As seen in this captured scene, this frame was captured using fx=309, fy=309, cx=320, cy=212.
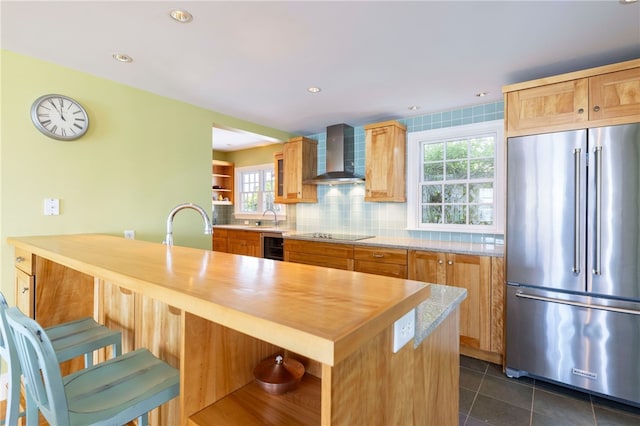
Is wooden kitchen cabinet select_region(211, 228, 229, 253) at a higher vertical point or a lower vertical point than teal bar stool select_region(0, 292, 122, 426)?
higher

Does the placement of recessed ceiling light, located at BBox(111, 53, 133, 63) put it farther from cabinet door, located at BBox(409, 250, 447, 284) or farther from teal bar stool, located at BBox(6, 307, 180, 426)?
cabinet door, located at BBox(409, 250, 447, 284)

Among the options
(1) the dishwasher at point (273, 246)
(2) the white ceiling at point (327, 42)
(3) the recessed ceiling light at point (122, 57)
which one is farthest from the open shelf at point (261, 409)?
(1) the dishwasher at point (273, 246)

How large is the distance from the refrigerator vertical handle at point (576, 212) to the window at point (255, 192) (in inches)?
161

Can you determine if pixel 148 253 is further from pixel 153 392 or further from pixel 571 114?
pixel 571 114

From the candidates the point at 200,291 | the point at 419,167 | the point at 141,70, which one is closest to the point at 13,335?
the point at 200,291

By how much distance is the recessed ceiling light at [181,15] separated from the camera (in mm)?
1696

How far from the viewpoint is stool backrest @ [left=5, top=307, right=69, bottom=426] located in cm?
87

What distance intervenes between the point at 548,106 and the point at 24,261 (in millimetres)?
Result: 3679

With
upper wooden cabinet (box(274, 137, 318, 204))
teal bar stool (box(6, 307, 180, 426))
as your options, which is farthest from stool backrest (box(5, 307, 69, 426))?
upper wooden cabinet (box(274, 137, 318, 204))

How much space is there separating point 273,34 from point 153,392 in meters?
1.95

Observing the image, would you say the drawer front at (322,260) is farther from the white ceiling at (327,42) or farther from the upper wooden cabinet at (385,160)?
the white ceiling at (327,42)

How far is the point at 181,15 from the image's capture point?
1727 mm

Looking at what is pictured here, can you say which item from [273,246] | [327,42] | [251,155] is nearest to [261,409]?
[327,42]

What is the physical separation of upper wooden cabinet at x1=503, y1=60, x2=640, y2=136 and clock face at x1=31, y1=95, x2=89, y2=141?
132 inches
